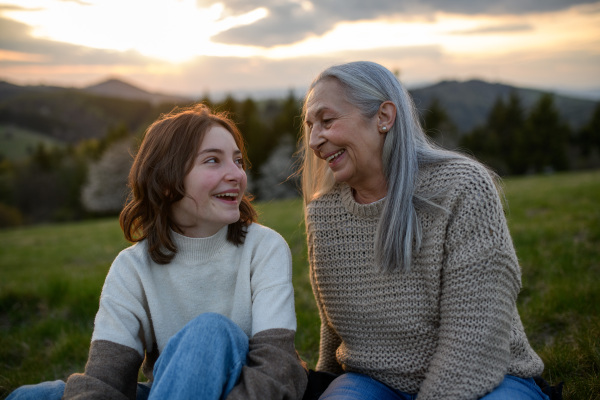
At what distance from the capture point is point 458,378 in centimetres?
200

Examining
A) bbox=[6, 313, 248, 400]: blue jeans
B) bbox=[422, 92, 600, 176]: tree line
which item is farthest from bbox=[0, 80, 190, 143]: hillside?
bbox=[6, 313, 248, 400]: blue jeans

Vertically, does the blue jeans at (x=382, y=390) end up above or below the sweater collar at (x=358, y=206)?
below

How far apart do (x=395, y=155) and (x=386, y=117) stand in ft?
0.64

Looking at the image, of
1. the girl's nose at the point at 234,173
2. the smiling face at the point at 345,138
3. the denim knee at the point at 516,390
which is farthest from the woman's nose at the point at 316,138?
the denim knee at the point at 516,390

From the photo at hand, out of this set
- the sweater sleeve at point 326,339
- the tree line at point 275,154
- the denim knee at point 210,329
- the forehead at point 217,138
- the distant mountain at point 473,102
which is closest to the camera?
the denim knee at point 210,329

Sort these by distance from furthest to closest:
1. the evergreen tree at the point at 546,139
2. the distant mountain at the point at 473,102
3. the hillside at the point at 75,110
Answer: the hillside at the point at 75,110, the distant mountain at the point at 473,102, the evergreen tree at the point at 546,139

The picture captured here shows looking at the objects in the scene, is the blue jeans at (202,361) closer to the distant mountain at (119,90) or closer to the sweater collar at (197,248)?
the sweater collar at (197,248)

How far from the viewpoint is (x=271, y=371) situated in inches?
72.3

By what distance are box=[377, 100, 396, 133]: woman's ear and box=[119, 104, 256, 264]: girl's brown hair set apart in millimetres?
782

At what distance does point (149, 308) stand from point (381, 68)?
1.67m

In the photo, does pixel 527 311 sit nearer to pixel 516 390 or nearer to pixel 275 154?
pixel 516 390

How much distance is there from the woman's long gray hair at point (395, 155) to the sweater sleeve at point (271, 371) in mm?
635

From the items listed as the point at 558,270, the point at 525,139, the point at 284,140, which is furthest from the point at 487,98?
the point at 558,270

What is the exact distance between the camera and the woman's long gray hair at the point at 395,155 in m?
2.18
